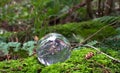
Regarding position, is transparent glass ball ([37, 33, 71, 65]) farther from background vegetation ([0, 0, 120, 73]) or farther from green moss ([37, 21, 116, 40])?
green moss ([37, 21, 116, 40])

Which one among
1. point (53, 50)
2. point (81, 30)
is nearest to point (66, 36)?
point (81, 30)

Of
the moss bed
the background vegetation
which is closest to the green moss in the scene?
the background vegetation

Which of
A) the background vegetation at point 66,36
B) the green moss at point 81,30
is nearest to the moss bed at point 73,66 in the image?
→ the background vegetation at point 66,36

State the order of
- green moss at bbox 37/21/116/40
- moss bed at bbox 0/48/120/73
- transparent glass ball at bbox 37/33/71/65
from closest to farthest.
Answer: moss bed at bbox 0/48/120/73
transparent glass ball at bbox 37/33/71/65
green moss at bbox 37/21/116/40

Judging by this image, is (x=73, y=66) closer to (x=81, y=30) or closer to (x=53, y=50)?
(x=53, y=50)

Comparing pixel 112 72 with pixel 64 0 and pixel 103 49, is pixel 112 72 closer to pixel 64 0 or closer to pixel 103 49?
pixel 103 49

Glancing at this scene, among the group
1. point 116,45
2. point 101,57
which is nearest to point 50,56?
point 101,57
